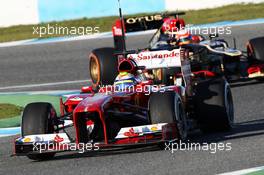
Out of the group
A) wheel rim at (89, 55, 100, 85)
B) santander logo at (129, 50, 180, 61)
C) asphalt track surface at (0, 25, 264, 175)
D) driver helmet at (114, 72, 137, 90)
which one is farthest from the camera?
wheel rim at (89, 55, 100, 85)

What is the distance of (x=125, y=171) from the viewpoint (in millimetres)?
8578

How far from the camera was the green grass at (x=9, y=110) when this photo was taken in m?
13.4

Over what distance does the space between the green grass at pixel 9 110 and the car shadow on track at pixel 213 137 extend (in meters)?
3.45

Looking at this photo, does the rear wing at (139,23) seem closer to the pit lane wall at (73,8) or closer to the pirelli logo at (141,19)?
the pirelli logo at (141,19)

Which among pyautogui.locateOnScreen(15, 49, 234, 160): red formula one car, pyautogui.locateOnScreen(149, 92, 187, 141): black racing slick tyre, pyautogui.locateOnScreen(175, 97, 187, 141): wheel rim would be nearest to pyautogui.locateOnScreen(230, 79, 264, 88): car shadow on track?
pyautogui.locateOnScreen(15, 49, 234, 160): red formula one car

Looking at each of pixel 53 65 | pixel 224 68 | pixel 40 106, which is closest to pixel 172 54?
pixel 40 106

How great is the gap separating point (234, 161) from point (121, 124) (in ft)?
6.13

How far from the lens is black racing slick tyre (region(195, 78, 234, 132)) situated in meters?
10.7

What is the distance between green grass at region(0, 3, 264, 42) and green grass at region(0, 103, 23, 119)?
9963mm

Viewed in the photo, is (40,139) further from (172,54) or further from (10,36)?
(10,36)

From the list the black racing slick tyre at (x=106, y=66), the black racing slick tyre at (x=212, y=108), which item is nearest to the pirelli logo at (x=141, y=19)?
the black racing slick tyre at (x=106, y=66)

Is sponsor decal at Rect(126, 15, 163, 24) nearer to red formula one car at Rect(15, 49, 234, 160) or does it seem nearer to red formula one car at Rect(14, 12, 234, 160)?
red formula one car at Rect(14, 12, 234, 160)

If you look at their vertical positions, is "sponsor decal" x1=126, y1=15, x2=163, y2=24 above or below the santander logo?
above

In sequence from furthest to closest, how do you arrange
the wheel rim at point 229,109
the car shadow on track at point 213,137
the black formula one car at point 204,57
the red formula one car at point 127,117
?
the black formula one car at point 204,57 → the wheel rim at point 229,109 → the car shadow on track at point 213,137 → the red formula one car at point 127,117
